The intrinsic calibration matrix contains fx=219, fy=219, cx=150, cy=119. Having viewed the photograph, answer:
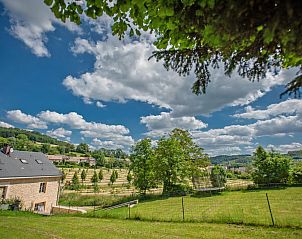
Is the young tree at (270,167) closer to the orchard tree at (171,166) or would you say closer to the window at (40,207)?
the orchard tree at (171,166)

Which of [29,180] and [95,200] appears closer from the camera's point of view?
[29,180]

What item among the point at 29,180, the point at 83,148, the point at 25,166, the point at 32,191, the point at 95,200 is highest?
the point at 83,148

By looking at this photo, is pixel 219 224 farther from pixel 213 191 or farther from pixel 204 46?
pixel 213 191

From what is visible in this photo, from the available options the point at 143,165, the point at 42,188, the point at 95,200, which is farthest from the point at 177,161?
the point at 42,188

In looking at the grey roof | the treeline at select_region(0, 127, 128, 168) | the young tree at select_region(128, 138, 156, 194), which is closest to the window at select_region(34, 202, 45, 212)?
the grey roof

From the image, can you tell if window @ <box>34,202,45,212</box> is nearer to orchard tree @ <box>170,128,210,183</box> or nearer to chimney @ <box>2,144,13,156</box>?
chimney @ <box>2,144,13,156</box>

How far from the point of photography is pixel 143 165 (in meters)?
29.5

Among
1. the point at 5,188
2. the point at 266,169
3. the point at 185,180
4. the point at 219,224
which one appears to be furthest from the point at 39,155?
the point at 266,169

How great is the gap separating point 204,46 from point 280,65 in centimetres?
128

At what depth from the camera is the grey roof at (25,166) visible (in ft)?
75.4

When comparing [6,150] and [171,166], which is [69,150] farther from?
[171,166]

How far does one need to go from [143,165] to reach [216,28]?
2839 centimetres

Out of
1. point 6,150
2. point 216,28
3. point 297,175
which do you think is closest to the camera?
point 216,28

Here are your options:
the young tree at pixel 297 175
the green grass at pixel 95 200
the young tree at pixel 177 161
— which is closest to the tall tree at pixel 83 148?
the green grass at pixel 95 200
